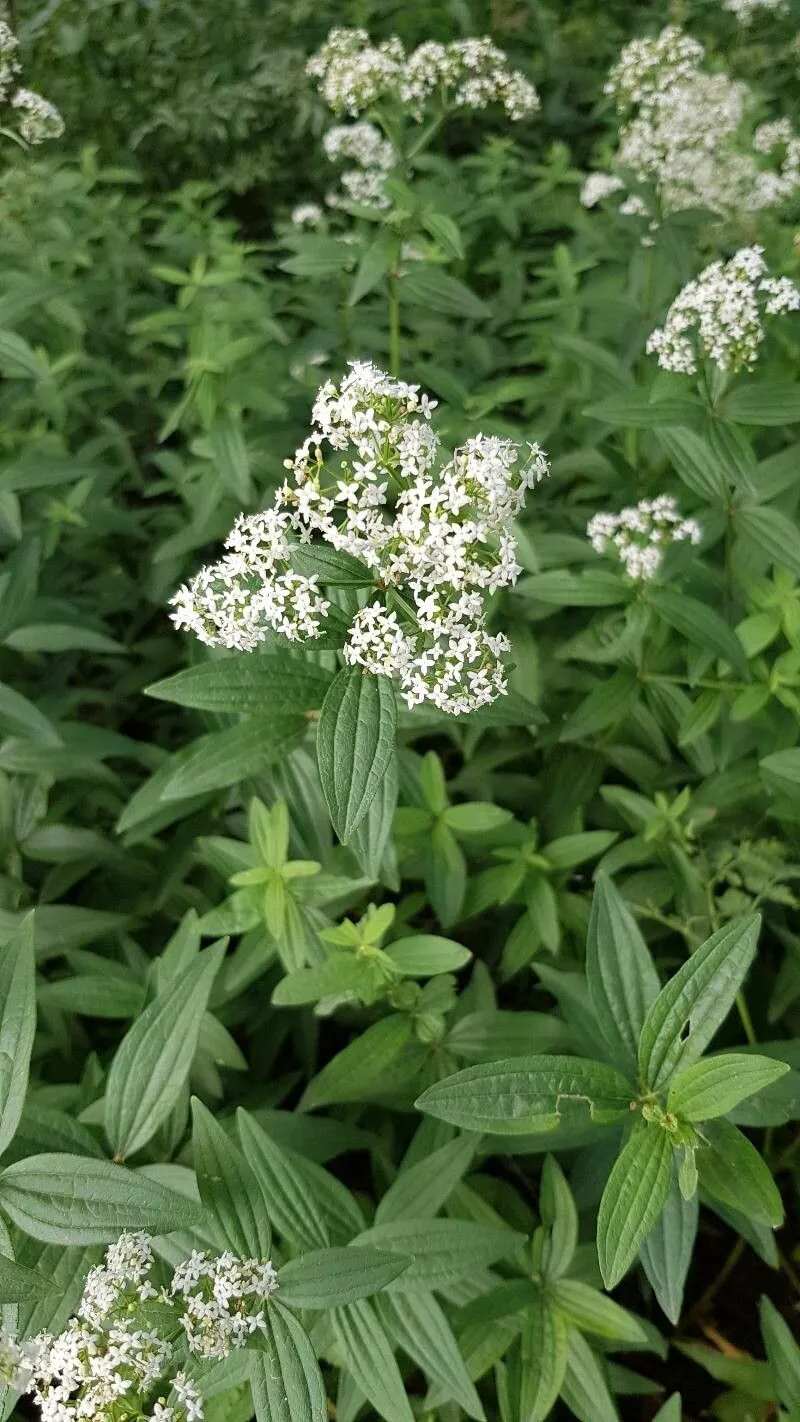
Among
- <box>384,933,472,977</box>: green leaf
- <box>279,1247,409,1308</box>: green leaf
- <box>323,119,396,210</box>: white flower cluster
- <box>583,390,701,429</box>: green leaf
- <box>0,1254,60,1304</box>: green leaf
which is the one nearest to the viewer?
<box>0,1254,60,1304</box>: green leaf

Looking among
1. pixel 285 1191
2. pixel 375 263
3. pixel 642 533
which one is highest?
pixel 375 263

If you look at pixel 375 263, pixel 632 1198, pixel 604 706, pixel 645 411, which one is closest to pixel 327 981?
pixel 632 1198

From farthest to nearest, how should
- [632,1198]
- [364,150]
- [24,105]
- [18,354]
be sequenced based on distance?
[364,150]
[24,105]
[18,354]
[632,1198]

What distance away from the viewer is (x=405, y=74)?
3320mm

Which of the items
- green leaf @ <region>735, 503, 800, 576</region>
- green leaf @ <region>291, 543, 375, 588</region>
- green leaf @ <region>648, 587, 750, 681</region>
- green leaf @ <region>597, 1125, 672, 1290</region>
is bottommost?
green leaf @ <region>597, 1125, 672, 1290</region>

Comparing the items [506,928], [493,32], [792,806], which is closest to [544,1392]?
[506,928]

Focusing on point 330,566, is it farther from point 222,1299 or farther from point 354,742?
point 222,1299

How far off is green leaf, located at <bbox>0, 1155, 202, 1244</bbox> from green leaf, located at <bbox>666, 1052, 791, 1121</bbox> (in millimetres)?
806

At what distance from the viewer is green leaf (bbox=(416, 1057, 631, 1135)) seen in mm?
1609

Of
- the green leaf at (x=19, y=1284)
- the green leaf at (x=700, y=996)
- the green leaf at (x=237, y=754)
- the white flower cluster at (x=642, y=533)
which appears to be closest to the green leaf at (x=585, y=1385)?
the green leaf at (x=700, y=996)

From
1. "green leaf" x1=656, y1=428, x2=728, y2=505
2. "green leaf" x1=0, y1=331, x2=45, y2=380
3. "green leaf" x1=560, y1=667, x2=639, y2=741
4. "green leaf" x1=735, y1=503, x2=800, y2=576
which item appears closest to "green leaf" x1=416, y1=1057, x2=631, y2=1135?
"green leaf" x1=560, y1=667, x2=639, y2=741

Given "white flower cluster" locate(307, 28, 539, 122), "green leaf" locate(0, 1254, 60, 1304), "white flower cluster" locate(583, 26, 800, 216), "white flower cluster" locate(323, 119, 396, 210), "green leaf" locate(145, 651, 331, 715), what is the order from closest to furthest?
1. "green leaf" locate(0, 1254, 60, 1304)
2. "green leaf" locate(145, 651, 331, 715)
3. "white flower cluster" locate(307, 28, 539, 122)
4. "white flower cluster" locate(583, 26, 800, 216)
5. "white flower cluster" locate(323, 119, 396, 210)

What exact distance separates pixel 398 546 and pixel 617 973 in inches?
37.5

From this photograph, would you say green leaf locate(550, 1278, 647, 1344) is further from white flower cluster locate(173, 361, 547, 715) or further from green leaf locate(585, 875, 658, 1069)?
white flower cluster locate(173, 361, 547, 715)
